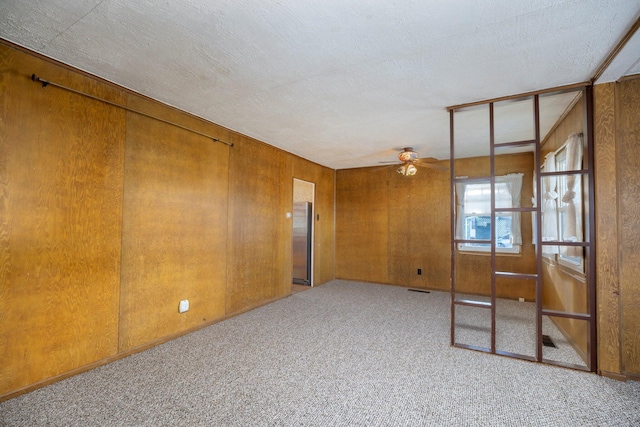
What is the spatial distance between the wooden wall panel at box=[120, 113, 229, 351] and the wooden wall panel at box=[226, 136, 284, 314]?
0.60ft

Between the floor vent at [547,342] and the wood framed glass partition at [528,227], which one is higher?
the wood framed glass partition at [528,227]

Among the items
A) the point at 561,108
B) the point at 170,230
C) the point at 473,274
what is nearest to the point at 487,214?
the point at 473,274

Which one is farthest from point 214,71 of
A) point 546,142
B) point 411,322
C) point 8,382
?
point 546,142

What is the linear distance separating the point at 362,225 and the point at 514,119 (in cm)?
354

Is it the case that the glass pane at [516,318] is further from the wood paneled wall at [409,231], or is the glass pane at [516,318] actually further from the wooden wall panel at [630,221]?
the wooden wall panel at [630,221]

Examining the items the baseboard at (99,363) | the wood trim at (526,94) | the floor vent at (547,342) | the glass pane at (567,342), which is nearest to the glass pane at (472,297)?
the glass pane at (567,342)

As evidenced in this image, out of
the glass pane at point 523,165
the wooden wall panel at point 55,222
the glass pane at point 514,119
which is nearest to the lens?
the wooden wall panel at point 55,222

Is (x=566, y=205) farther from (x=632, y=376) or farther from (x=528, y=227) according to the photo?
(x=528, y=227)

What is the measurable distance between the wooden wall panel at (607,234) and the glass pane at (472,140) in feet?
2.99

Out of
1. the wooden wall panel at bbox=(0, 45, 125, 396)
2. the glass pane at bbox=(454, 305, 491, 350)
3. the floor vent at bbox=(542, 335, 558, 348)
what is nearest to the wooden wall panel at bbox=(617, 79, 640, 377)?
the floor vent at bbox=(542, 335, 558, 348)

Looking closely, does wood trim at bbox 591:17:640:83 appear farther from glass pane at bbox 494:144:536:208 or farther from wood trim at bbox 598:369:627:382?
glass pane at bbox 494:144:536:208

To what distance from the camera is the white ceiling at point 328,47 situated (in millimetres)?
1644

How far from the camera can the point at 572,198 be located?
2854 millimetres

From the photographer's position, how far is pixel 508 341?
121 inches
